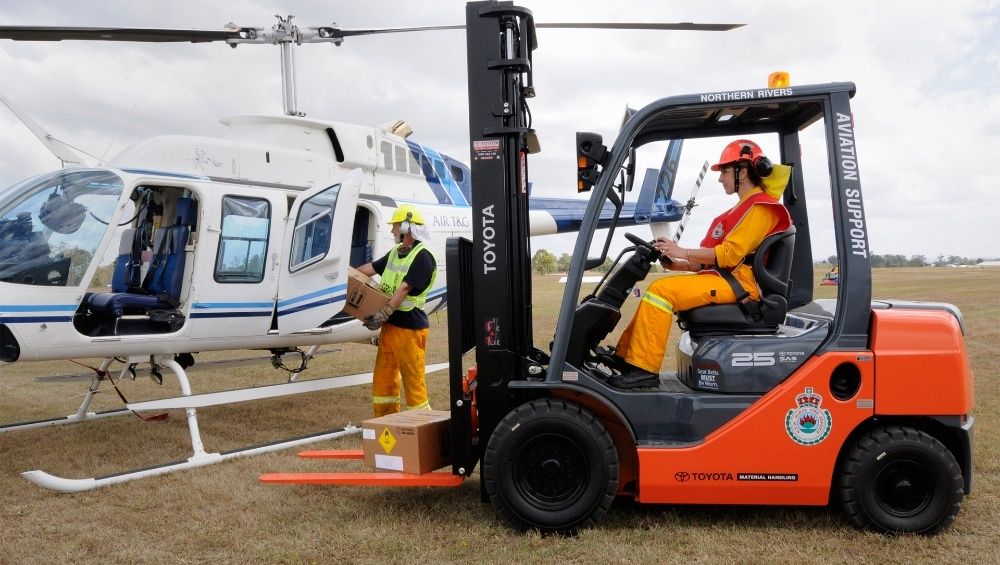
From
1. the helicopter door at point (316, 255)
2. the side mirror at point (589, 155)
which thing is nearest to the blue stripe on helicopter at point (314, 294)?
the helicopter door at point (316, 255)

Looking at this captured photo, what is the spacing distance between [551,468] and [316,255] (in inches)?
134

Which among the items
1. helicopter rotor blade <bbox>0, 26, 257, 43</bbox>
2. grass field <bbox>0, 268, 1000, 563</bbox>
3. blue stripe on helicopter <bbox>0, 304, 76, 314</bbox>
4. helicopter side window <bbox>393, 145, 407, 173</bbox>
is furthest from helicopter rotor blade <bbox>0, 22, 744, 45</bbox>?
grass field <bbox>0, 268, 1000, 563</bbox>

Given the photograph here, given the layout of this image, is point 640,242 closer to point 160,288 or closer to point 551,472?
point 551,472

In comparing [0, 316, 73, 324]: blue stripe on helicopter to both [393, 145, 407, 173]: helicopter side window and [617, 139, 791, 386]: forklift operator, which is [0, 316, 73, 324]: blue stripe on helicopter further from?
[617, 139, 791, 386]: forklift operator

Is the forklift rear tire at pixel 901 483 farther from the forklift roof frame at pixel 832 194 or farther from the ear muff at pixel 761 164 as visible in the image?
the ear muff at pixel 761 164

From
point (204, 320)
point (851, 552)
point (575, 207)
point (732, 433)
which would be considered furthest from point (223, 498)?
point (575, 207)

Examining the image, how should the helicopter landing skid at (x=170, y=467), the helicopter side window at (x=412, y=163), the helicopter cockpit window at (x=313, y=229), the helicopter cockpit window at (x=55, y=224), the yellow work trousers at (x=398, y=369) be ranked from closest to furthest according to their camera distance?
the helicopter landing skid at (x=170, y=467), the helicopter cockpit window at (x=55, y=224), the yellow work trousers at (x=398, y=369), the helicopter cockpit window at (x=313, y=229), the helicopter side window at (x=412, y=163)

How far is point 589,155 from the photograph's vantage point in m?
3.68

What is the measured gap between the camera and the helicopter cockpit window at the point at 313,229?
6223 millimetres

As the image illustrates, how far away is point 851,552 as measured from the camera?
11.3ft

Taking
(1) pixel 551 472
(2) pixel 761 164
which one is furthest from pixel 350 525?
(2) pixel 761 164

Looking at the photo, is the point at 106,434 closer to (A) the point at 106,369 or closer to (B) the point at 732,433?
(A) the point at 106,369

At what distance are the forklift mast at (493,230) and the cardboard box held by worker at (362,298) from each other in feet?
6.00

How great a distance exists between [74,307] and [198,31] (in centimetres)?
284
